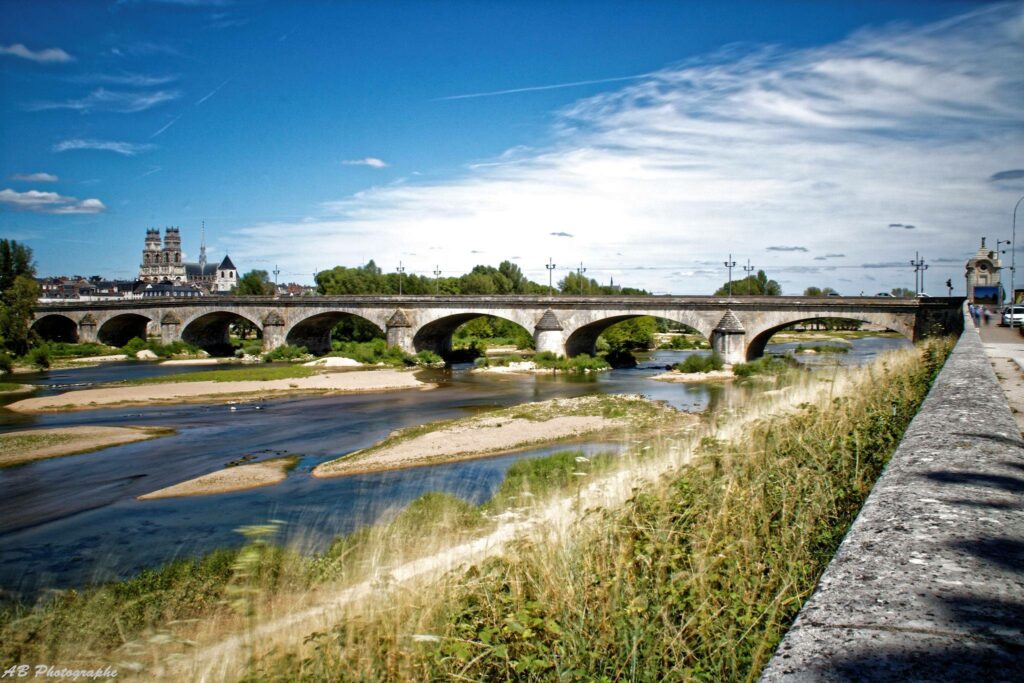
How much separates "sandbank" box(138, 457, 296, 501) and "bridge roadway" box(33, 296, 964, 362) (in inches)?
1125

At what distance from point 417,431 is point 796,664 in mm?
24367

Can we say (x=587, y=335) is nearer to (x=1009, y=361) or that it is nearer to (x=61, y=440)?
(x=61, y=440)

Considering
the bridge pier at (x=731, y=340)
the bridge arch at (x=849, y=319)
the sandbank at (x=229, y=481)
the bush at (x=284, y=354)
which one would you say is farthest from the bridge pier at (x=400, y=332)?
the sandbank at (x=229, y=481)

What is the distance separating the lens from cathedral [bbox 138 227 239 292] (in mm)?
155125

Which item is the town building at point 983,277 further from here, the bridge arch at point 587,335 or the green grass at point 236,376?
the green grass at point 236,376

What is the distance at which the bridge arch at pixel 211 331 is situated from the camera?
71.2 m

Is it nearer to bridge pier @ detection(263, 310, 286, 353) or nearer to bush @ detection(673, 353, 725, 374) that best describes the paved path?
bush @ detection(673, 353, 725, 374)

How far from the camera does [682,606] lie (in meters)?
4.04

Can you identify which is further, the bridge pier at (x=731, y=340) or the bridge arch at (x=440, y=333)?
the bridge arch at (x=440, y=333)

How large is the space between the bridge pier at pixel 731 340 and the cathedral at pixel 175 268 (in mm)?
131251

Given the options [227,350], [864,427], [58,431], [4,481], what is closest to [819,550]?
[864,427]

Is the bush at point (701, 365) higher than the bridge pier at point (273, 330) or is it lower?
lower

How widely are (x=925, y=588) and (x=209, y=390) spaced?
41657mm

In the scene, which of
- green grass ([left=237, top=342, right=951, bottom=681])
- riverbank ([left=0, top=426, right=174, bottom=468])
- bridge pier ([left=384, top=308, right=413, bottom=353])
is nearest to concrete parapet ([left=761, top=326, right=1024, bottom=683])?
green grass ([left=237, top=342, right=951, bottom=681])
